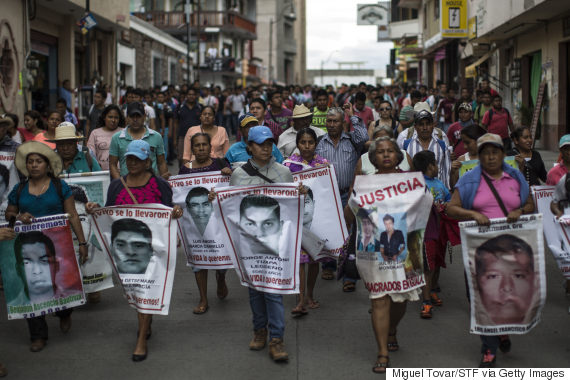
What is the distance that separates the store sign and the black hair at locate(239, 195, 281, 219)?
2491cm

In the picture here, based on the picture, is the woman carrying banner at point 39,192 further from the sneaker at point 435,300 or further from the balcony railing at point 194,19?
the balcony railing at point 194,19

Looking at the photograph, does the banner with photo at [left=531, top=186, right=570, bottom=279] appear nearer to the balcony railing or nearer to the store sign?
the store sign

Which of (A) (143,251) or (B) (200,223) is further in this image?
(B) (200,223)

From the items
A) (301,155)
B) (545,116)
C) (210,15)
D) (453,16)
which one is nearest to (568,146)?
(301,155)

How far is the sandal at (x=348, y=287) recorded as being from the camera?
7941 millimetres

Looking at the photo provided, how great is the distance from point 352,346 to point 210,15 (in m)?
56.0

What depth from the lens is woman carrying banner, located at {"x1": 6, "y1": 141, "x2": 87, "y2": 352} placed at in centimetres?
633

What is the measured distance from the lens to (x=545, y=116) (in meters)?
22.8

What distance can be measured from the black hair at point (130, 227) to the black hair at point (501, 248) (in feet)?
7.88

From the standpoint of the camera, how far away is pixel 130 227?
6137 mm

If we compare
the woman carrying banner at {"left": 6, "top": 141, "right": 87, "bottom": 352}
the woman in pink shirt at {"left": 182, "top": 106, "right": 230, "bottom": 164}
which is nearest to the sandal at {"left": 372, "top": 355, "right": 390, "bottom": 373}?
the woman carrying banner at {"left": 6, "top": 141, "right": 87, "bottom": 352}

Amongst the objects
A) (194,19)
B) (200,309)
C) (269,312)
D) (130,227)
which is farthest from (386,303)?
(194,19)

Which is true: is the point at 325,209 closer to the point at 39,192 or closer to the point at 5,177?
the point at 39,192

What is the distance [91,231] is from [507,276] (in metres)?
3.70
